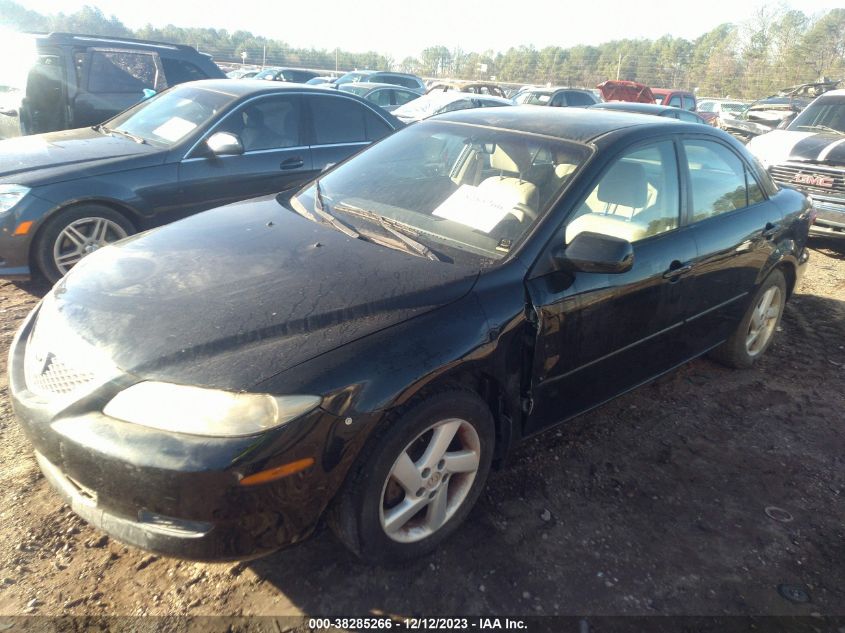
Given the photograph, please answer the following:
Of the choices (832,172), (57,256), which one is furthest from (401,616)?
(832,172)

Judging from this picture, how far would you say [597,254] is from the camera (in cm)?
238

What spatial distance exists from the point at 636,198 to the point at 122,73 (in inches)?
278

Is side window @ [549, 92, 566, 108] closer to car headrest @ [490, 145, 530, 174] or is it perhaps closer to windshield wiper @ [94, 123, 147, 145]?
windshield wiper @ [94, 123, 147, 145]

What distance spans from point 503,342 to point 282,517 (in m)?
1.03

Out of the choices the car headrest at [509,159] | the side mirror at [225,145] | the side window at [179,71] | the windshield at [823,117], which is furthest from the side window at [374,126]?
the windshield at [823,117]

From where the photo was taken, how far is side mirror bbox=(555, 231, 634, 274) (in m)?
2.37

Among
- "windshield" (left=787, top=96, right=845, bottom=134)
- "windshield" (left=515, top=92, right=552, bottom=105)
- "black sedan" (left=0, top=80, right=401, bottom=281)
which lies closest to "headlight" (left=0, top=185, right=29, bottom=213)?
"black sedan" (left=0, top=80, right=401, bottom=281)

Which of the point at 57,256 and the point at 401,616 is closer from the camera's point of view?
the point at 401,616

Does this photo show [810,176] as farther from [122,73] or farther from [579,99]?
[579,99]

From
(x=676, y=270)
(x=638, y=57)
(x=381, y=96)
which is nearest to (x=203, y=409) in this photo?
(x=676, y=270)

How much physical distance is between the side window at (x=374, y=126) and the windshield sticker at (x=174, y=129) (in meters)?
1.76

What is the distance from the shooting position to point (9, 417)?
2.97 m

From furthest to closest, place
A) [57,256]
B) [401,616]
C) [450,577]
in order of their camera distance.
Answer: [57,256], [450,577], [401,616]

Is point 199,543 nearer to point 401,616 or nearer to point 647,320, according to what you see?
point 401,616
